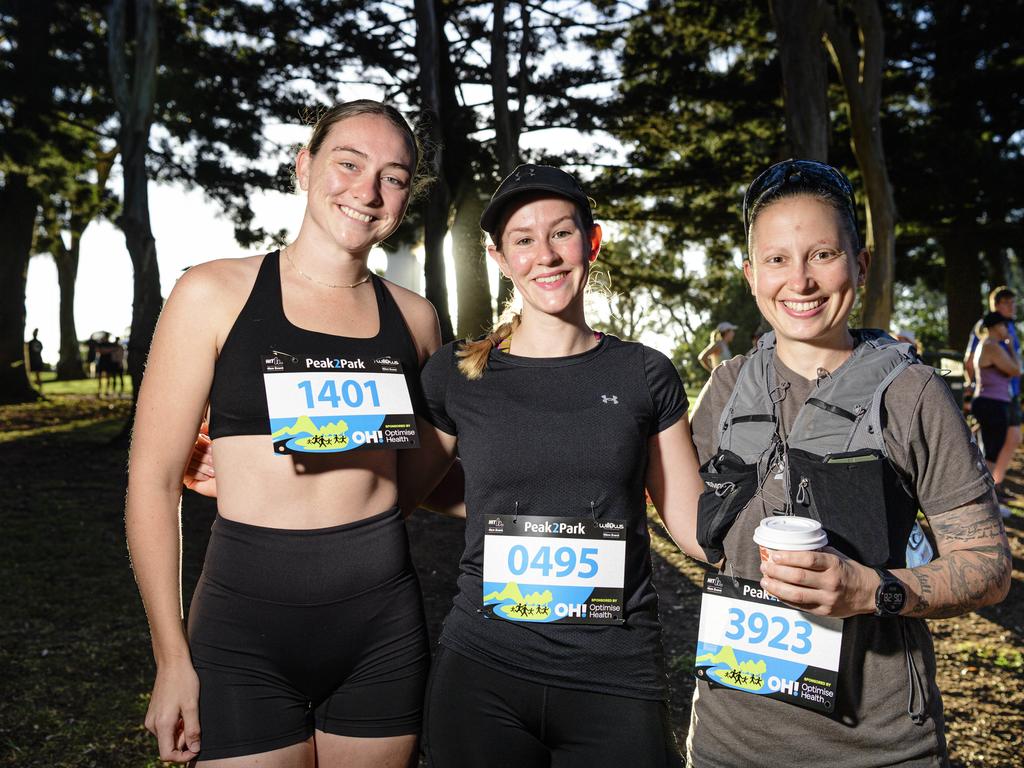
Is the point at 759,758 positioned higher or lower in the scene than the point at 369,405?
lower

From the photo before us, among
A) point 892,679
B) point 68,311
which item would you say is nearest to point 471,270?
point 892,679

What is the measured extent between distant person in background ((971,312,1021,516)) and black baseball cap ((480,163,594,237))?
7.49m

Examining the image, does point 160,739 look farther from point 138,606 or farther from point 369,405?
point 138,606

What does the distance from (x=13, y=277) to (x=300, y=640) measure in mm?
20573

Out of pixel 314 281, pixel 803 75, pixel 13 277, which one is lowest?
pixel 314 281

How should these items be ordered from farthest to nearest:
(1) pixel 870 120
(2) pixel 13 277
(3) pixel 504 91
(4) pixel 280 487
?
(2) pixel 13 277 < (3) pixel 504 91 < (1) pixel 870 120 < (4) pixel 280 487

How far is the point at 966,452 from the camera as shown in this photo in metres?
1.67

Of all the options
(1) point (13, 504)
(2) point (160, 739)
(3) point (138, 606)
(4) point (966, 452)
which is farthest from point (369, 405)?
(1) point (13, 504)

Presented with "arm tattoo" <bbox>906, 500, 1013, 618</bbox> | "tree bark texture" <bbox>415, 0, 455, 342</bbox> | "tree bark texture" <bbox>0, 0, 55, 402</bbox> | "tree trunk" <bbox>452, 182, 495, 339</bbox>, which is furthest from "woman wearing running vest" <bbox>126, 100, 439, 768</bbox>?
"tree bark texture" <bbox>0, 0, 55, 402</bbox>

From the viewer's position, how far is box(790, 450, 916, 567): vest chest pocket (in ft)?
5.42

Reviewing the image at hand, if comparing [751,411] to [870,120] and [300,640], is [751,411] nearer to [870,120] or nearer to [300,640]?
[300,640]

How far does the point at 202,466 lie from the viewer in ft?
7.27

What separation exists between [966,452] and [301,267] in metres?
1.66

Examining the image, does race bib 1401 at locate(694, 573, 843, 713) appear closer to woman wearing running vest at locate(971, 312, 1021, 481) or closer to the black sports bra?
the black sports bra
